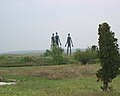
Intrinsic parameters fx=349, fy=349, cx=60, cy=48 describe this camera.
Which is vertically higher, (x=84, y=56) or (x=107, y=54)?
(x=84, y=56)

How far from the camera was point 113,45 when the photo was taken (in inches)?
883

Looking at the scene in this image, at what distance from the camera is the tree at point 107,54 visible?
2211 cm

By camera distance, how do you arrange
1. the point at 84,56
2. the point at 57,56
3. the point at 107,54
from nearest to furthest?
the point at 107,54, the point at 84,56, the point at 57,56

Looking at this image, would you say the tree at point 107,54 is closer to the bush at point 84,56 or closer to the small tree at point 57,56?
the bush at point 84,56

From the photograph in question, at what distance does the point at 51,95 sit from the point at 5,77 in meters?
19.0

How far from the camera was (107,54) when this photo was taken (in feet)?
72.5

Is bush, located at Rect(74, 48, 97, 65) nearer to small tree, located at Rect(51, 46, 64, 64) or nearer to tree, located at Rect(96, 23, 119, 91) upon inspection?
small tree, located at Rect(51, 46, 64, 64)

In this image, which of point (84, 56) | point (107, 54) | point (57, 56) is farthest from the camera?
point (57, 56)

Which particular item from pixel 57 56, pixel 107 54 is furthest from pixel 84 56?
pixel 107 54

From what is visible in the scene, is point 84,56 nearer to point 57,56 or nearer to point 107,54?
point 57,56

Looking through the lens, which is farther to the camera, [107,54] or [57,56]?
[57,56]

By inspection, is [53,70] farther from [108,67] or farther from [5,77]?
[108,67]

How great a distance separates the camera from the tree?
72.5ft

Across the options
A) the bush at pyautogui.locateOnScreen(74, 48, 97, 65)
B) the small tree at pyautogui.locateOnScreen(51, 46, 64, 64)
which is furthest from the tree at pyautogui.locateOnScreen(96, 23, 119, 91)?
the small tree at pyautogui.locateOnScreen(51, 46, 64, 64)
